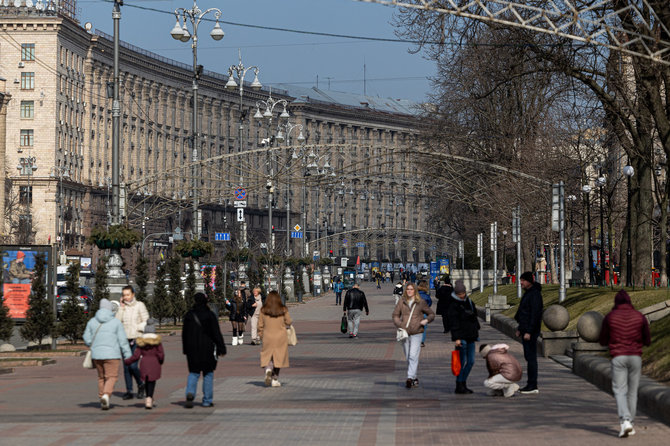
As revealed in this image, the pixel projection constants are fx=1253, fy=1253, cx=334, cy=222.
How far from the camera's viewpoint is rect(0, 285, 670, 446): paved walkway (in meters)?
13.4

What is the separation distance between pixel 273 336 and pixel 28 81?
A: 295 feet

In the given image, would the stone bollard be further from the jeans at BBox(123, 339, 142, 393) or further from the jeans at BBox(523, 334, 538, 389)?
the jeans at BBox(123, 339, 142, 393)

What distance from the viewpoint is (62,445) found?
509 inches

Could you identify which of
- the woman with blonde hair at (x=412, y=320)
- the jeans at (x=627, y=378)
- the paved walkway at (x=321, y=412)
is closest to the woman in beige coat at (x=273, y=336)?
the paved walkway at (x=321, y=412)

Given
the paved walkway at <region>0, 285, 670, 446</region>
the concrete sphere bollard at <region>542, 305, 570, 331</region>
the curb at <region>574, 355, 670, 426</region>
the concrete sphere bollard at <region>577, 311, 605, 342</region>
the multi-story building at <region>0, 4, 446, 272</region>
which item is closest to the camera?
the paved walkway at <region>0, 285, 670, 446</region>

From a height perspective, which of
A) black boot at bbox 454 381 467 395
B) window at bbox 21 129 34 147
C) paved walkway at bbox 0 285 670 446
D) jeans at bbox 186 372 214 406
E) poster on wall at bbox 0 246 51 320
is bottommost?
paved walkway at bbox 0 285 670 446

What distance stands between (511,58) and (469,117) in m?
30.7

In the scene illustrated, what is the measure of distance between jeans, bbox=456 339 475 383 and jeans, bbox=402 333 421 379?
0.95 metres

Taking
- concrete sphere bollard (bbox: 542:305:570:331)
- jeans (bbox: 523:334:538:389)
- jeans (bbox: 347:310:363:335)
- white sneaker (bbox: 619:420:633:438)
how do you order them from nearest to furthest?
white sneaker (bbox: 619:420:633:438) → jeans (bbox: 523:334:538:389) → concrete sphere bollard (bbox: 542:305:570:331) → jeans (bbox: 347:310:363:335)

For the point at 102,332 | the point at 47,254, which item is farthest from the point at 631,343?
the point at 47,254

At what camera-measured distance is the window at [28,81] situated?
343 ft

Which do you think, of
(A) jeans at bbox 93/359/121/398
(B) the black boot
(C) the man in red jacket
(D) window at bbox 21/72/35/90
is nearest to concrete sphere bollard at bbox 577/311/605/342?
(B) the black boot

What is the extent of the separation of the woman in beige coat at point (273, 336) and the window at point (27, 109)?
8871 cm

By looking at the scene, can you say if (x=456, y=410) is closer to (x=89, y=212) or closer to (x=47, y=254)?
(x=47, y=254)
